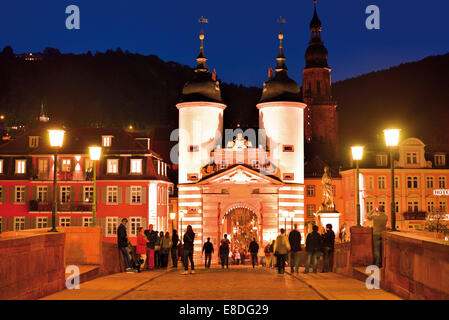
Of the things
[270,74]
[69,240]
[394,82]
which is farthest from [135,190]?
[394,82]

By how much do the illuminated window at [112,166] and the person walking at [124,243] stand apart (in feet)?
119

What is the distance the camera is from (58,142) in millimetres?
22891

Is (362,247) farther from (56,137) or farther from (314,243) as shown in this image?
(56,137)

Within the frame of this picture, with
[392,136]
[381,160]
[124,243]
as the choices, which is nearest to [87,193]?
[381,160]

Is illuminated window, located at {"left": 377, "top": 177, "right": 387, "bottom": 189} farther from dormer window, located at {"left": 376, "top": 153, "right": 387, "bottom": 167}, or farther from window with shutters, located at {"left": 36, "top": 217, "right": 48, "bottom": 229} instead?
window with shutters, located at {"left": 36, "top": 217, "right": 48, "bottom": 229}

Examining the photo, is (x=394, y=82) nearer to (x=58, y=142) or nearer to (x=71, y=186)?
(x=71, y=186)

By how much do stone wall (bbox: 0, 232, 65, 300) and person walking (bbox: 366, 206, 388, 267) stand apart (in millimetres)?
9445

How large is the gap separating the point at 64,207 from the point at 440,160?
38.4m

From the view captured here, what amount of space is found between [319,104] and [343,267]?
73.9 metres

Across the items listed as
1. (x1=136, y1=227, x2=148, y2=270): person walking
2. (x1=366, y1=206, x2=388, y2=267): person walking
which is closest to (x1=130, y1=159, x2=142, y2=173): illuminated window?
(x1=136, y1=227, x2=148, y2=270): person walking

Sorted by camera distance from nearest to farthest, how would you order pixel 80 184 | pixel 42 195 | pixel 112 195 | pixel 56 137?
pixel 56 137
pixel 112 195
pixel 80 184
pixel 42 195

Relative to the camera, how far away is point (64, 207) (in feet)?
201

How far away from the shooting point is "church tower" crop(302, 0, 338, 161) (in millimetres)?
96812

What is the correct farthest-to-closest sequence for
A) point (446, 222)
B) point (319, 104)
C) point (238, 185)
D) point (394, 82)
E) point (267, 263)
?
point (394, 82), point (319, 104), point (446, 222), point (238, 185), point (267, 263)
